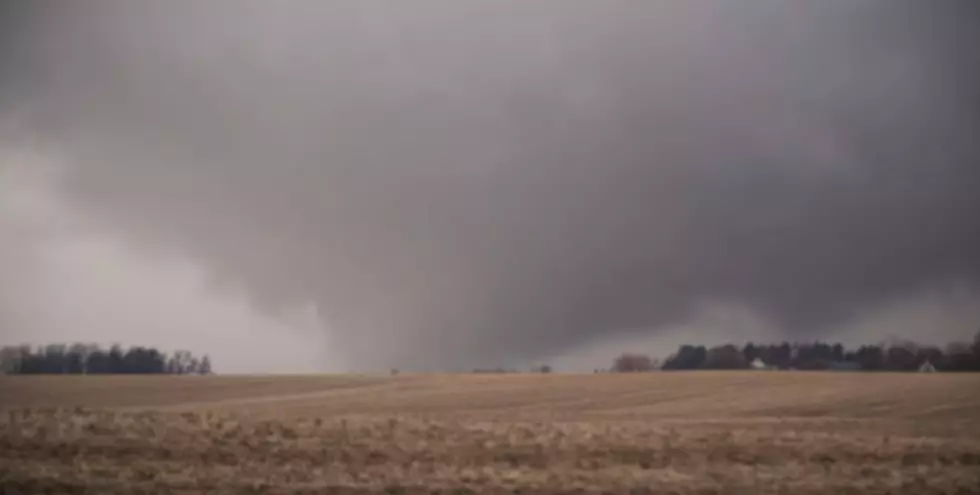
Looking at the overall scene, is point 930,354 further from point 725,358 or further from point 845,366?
point 725,358

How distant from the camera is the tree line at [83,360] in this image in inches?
310

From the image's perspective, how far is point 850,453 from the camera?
687 cm

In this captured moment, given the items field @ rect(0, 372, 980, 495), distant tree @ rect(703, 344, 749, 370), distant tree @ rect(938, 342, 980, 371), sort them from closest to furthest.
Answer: field @ rect(0, 372, 980, 495)
distant tree @ rect(938, 342, 980, 371)
distant tree @ rect(703, 344, 749, 370)

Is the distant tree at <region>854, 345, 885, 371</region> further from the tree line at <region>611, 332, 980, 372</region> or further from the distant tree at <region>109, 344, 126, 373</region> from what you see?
the distant tree at <region>109, 344, 126, 373</region>

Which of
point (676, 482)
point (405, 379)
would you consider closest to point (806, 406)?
point (676, 482)

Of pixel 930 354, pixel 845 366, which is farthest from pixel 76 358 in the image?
pixel 930 354

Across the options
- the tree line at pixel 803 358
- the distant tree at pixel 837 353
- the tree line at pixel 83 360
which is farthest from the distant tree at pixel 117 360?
the distant tree at pixel 837 353

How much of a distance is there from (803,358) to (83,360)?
6.67m

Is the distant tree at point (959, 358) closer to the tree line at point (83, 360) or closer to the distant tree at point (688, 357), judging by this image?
the distant tree at point (688, 357)

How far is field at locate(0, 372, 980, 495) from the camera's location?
6.60m

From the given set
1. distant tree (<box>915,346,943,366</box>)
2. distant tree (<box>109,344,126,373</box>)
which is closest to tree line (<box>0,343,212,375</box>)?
distant tree (<box>109,344,126,373</box>)

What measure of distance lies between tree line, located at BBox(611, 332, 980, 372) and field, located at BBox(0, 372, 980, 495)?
4.3 inches

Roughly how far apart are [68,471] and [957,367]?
7.63 meters

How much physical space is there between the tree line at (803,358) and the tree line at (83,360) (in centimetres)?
415
